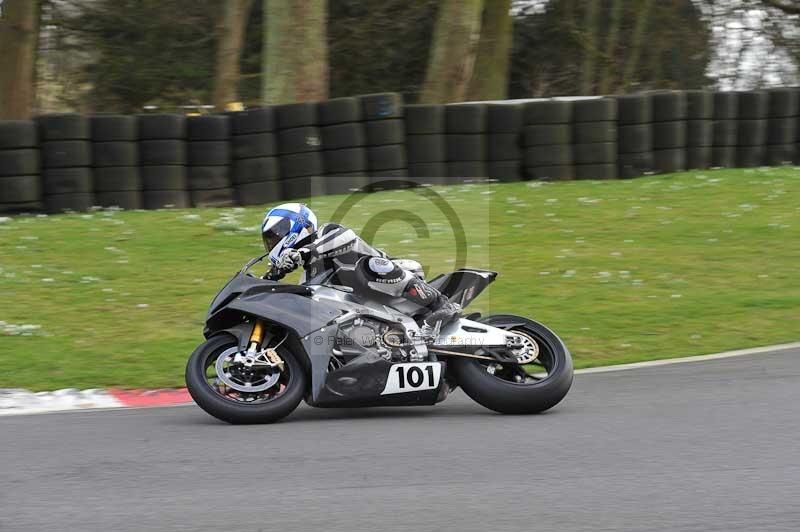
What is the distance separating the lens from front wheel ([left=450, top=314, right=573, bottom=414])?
6.47m

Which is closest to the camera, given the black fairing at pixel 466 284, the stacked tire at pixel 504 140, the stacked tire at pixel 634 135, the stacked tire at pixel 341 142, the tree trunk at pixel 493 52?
the black fairing at pixel 466 284

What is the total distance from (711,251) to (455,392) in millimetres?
5484

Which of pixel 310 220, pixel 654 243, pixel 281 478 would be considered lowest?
pixel 654 243

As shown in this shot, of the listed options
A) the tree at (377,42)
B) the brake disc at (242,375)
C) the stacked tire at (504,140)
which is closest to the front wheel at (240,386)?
the brake disc at (242,375)

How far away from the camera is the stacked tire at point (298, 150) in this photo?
13.6m

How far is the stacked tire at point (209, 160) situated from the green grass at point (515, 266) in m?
0.33

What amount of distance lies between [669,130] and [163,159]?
7.18m

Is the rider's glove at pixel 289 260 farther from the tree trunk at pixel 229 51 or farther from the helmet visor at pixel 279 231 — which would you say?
the tree trunk at pixel 229 51

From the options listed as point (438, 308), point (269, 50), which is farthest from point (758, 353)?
point (269, 50)

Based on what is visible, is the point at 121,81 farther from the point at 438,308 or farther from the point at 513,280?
the point at 438,308

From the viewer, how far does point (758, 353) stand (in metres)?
8.26

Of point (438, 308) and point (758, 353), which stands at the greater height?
point (438, 308)

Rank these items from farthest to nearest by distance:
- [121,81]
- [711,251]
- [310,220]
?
[121,81], [711,251], [310,220]

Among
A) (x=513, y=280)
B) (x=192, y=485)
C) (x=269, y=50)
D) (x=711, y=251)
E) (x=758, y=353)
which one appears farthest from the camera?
(x=269, y=50)
